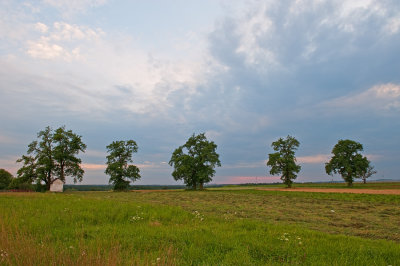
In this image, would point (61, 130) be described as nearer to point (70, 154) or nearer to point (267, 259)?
point (70, 154)

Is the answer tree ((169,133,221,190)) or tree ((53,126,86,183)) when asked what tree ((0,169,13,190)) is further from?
tree ((169,133,221,190))

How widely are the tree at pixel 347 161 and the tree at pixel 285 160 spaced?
13.0m

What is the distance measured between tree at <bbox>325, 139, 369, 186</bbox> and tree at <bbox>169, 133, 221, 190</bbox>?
35.7 meters

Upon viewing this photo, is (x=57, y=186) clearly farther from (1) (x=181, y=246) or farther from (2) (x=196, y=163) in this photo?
(1) (x=181, y=246)

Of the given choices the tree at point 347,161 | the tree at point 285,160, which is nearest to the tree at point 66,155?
the tree at point 285,160

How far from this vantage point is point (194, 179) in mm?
67875

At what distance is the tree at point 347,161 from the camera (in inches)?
2596

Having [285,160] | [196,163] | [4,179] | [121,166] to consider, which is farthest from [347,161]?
[4,179]

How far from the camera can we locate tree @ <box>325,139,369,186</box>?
216ft

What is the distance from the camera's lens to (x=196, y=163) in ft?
222

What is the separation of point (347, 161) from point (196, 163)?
1777 inches

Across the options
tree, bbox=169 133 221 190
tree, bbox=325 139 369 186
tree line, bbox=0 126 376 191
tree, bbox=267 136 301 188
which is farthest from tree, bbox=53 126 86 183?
tree, bbox=325 139 369 186

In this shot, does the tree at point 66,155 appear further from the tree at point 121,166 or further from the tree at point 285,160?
the tree at point 285,160

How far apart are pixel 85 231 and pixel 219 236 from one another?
5359mm
